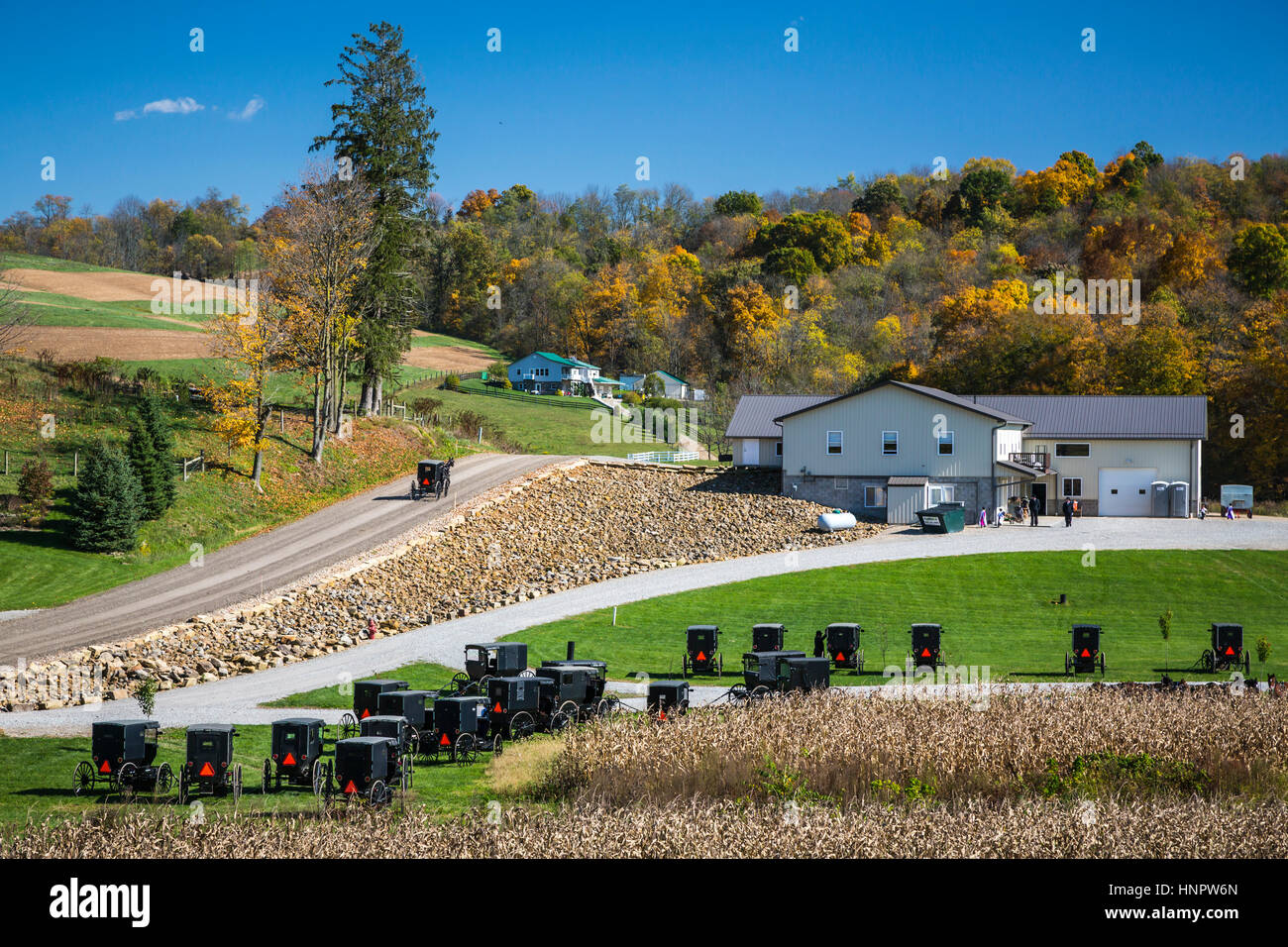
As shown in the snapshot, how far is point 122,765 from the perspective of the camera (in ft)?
58.8

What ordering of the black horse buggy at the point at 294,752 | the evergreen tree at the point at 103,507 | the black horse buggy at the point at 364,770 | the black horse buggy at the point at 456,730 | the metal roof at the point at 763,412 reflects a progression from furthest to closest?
the metal roof at the point at 763,412 < the evergreen tree at the point at 103,507 < the black horse buggy at the point at 456,730 < the black horse buggy at the point at 294,752 < the black horse buggy at the point at 364,770

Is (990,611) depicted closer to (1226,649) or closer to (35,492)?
(1226,649)

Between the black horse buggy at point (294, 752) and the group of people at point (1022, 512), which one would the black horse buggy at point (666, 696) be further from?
the group of people at point (1022, 512)

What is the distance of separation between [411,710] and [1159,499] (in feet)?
165

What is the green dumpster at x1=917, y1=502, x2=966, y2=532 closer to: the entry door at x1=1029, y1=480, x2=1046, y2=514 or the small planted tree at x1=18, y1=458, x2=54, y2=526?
the entry door at x1=1029, y1=480, x2=1046, y2=514

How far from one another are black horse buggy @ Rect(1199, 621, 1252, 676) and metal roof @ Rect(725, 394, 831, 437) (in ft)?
115

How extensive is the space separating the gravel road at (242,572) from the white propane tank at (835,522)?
15489mm

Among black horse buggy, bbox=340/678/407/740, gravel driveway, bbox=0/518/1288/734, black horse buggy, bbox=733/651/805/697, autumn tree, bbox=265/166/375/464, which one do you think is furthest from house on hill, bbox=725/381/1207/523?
black horse buggy, bbox=340/678/407/740

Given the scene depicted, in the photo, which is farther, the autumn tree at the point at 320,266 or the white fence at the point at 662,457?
the white fence at the point at 662,457

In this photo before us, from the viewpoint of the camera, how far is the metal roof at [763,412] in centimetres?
6306

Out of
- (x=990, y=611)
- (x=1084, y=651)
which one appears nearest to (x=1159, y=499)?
(x=990, y=611)

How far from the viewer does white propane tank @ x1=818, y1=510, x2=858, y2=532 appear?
52.5 meters

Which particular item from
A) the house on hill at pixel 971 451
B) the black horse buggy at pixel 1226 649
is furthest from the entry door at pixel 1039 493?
the black horse buggy at pixel 1226 649
